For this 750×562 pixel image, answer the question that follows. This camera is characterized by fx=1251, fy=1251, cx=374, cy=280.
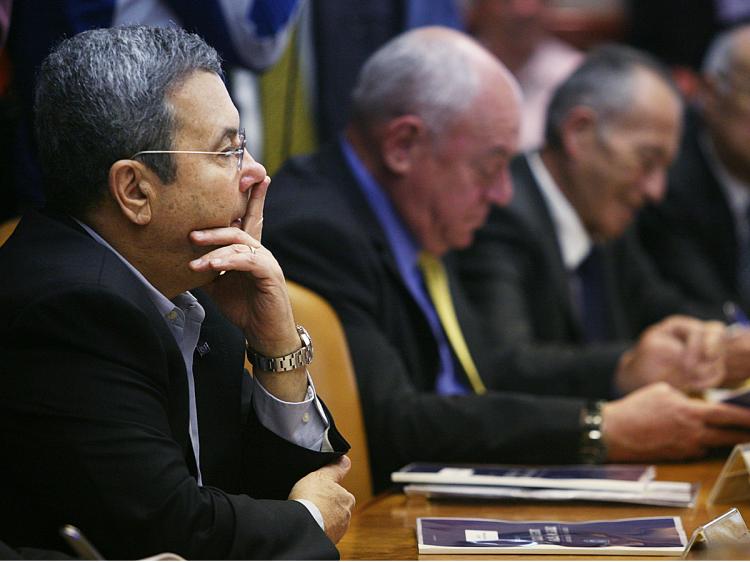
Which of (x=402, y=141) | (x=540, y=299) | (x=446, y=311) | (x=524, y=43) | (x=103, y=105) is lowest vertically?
(x=524, y=43)

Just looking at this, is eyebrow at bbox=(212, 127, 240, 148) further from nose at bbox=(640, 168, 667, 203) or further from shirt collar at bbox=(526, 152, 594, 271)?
nose at bbox=(640, 168, 667, 203)

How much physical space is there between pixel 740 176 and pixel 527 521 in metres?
2.84

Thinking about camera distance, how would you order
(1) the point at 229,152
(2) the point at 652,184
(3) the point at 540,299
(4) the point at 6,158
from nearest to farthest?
(1) the point at 229,152
(4) the point at 6,158
(3) the point at 540,299
(2) the point at 652,184

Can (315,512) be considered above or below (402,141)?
above

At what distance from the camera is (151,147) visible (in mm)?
1401

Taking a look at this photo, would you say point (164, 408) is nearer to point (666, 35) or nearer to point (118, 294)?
point (118, 294)

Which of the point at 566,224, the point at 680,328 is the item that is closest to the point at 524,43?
the point at 566,224

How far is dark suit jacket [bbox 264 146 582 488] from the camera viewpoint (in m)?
2.28

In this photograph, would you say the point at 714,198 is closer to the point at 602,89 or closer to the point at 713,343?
the point at 602,89

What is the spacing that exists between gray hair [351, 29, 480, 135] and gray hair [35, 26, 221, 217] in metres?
1.22

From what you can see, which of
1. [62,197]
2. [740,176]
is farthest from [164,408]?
[740,176]

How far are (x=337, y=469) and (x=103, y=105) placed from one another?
22.3 inches

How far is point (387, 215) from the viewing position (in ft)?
8.73

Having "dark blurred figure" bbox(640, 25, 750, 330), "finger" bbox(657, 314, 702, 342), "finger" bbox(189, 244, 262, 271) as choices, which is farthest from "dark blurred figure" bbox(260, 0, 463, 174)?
"finger" bbox(189, 244, 262, 271)
